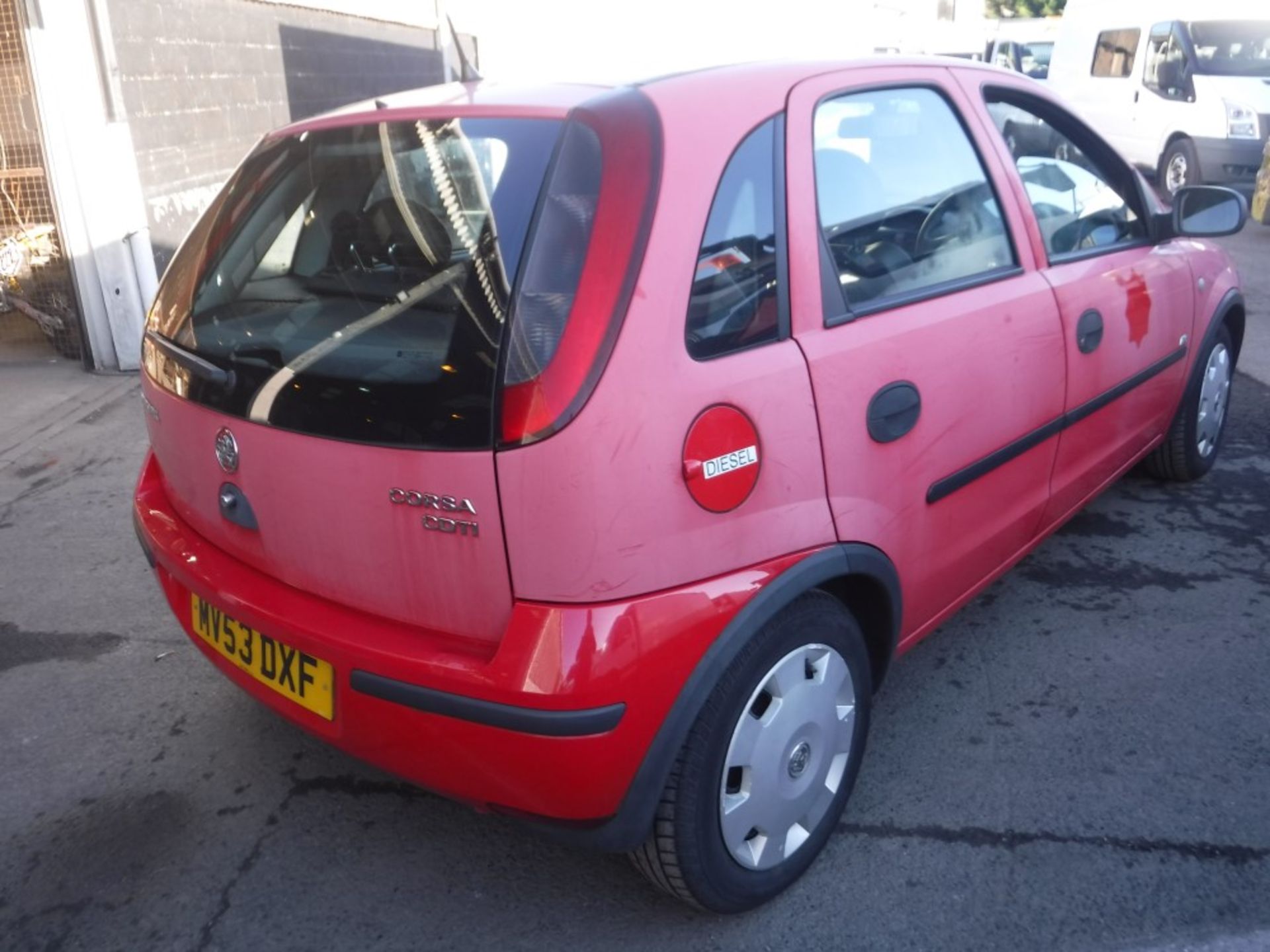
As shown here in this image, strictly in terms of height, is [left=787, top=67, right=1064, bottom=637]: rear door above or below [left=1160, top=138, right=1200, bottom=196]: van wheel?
above

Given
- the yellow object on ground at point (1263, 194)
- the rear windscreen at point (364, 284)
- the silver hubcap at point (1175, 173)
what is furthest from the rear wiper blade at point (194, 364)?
the silver hubcap at point (1175, 173)

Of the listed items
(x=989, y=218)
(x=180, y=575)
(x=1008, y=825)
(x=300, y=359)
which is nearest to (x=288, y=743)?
(x=180, y=575)

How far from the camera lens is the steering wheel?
2715 mm

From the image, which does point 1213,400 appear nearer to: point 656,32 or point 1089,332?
point 1089,332

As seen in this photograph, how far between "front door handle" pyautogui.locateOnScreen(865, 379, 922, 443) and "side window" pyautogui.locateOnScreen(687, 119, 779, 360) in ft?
1.06

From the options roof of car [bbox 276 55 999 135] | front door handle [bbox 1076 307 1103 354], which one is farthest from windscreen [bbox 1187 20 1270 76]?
roof of car [bbox 276 55 999 135]

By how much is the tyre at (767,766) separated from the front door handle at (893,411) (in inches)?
14.1

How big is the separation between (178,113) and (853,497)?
6.31m

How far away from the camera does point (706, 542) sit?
2.05 meters

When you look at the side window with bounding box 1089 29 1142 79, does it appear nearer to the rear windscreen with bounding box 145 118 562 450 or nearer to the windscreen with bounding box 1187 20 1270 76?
the windscreen with bounding box 1187 20 1270 76

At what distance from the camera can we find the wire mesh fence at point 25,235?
6473 mm

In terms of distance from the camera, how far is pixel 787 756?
Result: 2.33 metres

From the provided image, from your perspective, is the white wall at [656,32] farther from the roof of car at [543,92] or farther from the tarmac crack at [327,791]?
the tarmac crack at [327,791]

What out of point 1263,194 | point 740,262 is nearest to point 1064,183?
point 740,262
